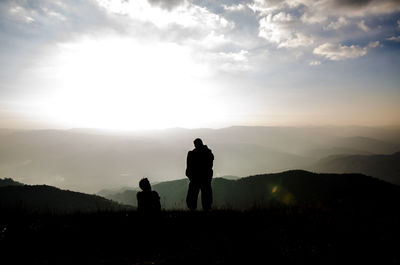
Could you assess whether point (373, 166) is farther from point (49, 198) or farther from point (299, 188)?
point (49, 198)

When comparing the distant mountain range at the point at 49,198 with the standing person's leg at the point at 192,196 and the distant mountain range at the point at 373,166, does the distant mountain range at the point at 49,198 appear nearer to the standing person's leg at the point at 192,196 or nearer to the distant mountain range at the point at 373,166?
the standing person's leg at the point at 192,196

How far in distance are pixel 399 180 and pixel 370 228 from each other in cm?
17455

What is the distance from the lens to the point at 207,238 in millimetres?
3832

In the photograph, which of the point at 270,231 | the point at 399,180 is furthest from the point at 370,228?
the point at 399,180

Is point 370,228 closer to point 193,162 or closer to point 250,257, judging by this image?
point 250,257

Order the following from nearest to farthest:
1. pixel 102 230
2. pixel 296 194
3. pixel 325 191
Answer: pixel 102 230
pixel 325 191
pixel 296 194

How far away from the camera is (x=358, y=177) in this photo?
29.1 meters

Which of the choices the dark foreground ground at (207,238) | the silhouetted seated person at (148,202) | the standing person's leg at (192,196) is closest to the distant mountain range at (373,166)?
the standing person's leg at (192,196)

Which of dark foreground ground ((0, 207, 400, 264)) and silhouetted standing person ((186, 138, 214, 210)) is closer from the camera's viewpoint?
dark foreground ground ((0, 207, 400, 264))

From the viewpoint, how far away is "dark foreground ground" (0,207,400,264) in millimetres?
3029

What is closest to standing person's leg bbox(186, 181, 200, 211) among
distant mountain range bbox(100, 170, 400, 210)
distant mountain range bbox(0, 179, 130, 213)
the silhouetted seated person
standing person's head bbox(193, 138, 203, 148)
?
standing person's head bbox(193, 138, 203, 148)

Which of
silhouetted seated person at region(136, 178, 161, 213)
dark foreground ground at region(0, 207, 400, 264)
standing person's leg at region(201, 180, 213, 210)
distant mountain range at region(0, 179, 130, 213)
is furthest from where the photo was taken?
distant mountain range at region(0, 179, 130, 213)


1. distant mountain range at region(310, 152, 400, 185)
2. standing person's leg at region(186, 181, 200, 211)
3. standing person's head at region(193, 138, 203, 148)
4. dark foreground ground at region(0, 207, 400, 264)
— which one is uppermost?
standing person's head at region(193, 138, 203, 148)

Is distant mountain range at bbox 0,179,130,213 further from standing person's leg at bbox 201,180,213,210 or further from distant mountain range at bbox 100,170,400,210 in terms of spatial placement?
standing person's leg at bbox 201,180,213,210
